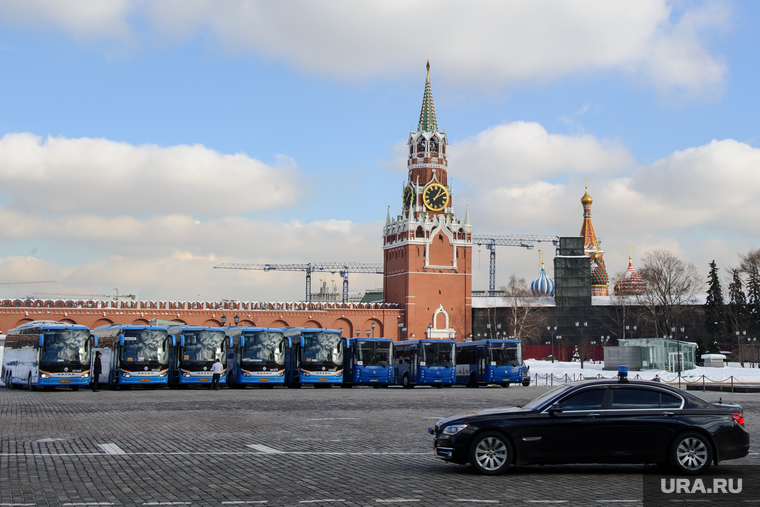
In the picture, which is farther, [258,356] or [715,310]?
[715,310]

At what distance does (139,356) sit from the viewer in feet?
101

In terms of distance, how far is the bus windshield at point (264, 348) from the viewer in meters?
32.6

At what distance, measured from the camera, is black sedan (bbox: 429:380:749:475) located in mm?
9820

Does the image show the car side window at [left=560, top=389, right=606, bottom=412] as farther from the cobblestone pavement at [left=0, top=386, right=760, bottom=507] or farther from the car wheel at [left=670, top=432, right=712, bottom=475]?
the car wheel at [left=670, top=432, right=712, bottom=475]

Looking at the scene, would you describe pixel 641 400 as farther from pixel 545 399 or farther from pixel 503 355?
pixel 503 355

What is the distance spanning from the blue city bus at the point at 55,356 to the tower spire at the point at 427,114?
65.9 meters

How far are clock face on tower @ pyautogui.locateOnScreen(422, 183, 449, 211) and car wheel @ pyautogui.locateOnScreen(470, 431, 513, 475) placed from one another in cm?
7950

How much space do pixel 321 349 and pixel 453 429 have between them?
2415 cm

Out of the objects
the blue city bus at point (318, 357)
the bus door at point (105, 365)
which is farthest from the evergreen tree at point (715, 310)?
the bus door at point (105, 365)

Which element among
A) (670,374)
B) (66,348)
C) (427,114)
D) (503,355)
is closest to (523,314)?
(427,114)

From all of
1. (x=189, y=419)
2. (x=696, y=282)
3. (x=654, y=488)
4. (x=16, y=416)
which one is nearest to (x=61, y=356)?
→ (x=16, y=416)

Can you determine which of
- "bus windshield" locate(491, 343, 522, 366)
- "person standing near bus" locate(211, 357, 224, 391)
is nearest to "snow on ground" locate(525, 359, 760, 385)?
"bus windshield" locate(491, 343, 522, 366)

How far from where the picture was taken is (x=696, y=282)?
245ft

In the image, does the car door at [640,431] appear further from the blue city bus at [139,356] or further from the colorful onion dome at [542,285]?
the colorful onion dome at [542,285]
